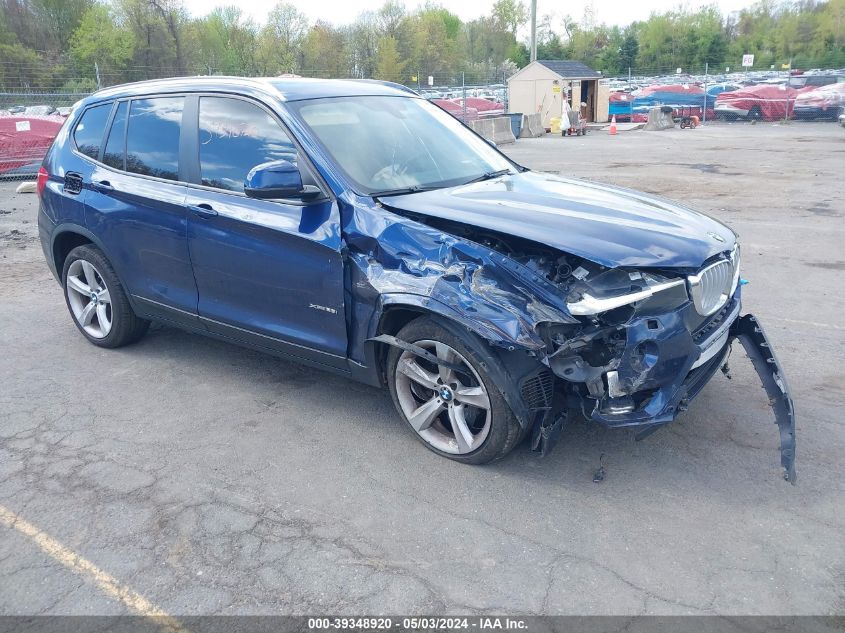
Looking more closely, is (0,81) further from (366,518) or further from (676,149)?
(366,518)

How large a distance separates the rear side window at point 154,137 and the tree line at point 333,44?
87.8 feet

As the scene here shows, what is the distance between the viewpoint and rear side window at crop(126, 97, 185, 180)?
475 cm

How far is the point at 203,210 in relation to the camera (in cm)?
445

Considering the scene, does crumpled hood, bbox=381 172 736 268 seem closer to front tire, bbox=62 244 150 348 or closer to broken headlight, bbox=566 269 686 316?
broken headlight, bbox=566 269 686 316

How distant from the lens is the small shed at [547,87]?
104 ft

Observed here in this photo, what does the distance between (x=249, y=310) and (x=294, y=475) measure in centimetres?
115

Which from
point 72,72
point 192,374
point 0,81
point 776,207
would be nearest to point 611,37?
point 72,72

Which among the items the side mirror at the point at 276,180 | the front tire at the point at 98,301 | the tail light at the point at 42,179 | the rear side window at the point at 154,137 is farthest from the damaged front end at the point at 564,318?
the tail light at the point at 42,179

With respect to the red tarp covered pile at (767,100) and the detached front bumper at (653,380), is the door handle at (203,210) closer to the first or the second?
the detached front bumper at (653,380)

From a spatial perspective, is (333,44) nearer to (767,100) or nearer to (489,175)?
(767,100)

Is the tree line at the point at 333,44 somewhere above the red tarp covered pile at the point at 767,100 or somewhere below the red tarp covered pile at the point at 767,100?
above

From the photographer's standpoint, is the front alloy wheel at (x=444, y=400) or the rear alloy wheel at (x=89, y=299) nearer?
the front alloy wheel at (x=444, y=400)

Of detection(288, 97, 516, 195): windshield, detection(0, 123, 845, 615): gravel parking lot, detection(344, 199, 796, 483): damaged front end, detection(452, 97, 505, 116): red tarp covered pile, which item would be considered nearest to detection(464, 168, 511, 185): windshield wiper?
detection(288, 97, 516, 195): windshield

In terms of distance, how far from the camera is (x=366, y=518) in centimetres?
343
